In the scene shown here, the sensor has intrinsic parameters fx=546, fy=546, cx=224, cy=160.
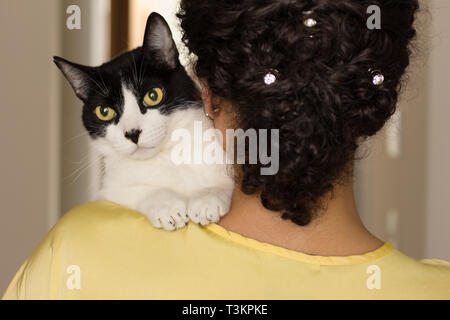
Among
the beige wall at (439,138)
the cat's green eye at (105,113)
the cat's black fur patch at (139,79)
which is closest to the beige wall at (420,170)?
the beige wall at (439,138)

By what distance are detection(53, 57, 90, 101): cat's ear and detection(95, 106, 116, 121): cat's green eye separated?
0.26 feet

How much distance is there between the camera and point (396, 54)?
0.91 metres

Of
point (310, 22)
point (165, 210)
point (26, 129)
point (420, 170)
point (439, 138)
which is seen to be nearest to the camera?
point (310, 22)

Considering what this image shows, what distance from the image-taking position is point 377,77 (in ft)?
2.93

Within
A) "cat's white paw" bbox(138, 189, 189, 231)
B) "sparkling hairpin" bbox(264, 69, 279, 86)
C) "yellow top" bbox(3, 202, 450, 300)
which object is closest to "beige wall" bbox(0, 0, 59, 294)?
"cat's white paw" bbox(138, 189, 189, 231)

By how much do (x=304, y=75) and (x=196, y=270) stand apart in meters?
0.35

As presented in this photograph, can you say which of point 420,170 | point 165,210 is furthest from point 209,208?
point 420,170

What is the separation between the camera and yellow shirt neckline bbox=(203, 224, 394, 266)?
88 centimetres

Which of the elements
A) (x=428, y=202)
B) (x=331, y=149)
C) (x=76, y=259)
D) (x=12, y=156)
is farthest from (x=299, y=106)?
(x=428, y=202)

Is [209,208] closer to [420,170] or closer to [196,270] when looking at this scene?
[196,270]

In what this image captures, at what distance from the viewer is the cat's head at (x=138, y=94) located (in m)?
Result: 1.27

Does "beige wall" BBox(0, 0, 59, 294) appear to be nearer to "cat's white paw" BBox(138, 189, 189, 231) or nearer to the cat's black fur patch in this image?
the cat's black fur patch

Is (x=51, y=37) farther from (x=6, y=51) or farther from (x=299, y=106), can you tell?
(x=299, y=106)

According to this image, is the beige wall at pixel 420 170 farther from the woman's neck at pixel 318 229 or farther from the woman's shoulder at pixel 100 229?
the woman's shoulder at pixel 100 229
